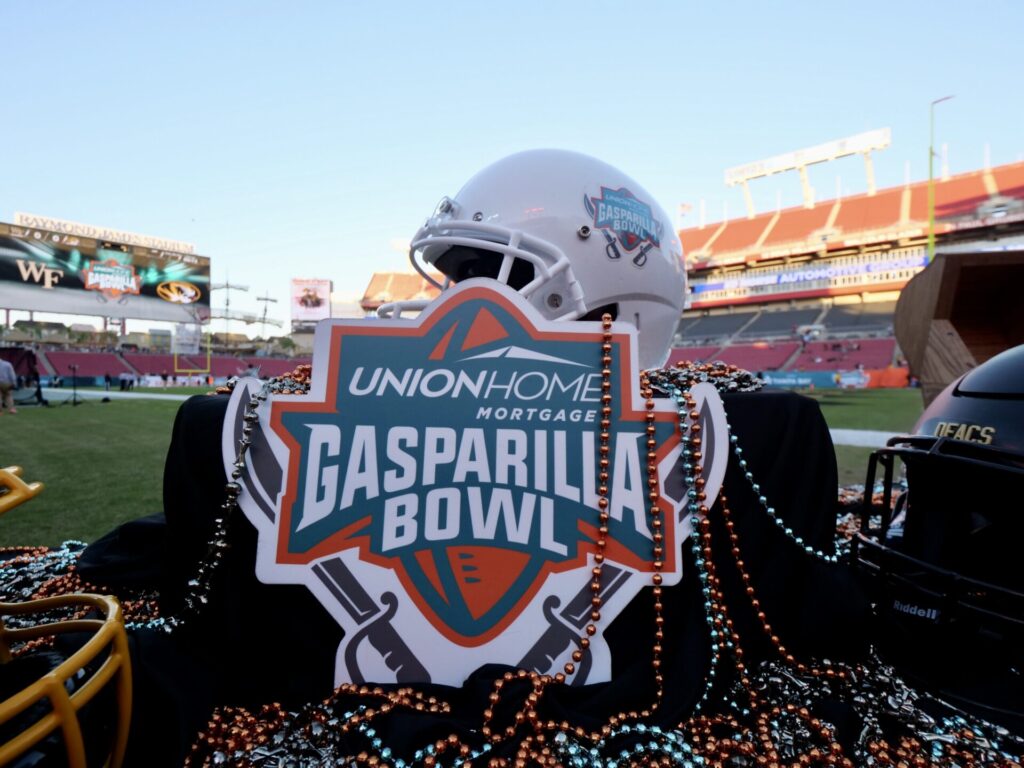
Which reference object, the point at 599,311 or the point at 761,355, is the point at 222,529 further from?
the point at 761,355

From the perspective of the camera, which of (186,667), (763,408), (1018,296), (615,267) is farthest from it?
(1018,296)

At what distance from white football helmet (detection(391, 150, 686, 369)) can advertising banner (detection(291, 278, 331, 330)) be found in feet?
97.6

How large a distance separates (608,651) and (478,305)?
0.66 metres

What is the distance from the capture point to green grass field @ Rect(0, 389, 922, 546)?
2332 mm

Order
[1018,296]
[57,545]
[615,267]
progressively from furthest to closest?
[1018,296] < [57,545] < [615,267]

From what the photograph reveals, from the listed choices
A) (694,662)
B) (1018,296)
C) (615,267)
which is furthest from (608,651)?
(1018,296)

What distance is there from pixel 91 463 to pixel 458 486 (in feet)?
13.7

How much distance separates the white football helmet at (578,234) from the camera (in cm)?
156

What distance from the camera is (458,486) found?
3.14ft

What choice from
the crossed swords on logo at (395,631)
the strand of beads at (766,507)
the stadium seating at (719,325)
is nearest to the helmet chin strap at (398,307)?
the crossed swords on logo at (395,631)

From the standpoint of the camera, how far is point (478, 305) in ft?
3.33

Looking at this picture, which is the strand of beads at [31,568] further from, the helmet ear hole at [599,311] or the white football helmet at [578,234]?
the helmet ear hole at [599,311]

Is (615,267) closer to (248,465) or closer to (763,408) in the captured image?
(763,408)

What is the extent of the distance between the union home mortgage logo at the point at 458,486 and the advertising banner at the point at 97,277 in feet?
82.9
